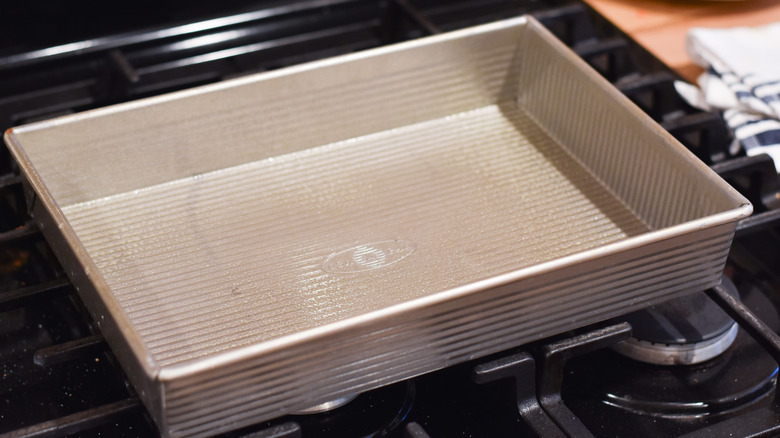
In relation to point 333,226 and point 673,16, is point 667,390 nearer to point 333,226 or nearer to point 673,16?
point 333,226

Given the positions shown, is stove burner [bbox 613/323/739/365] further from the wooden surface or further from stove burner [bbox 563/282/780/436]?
the wooden surface

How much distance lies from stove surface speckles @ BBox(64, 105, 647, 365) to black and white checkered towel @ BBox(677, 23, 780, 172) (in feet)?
0.44

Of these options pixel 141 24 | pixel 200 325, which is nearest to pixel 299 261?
pixel 200 325

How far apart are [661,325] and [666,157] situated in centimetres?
13

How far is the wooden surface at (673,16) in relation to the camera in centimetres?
94

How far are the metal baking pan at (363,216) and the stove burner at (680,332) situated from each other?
0.04 m

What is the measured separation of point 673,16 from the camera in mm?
980

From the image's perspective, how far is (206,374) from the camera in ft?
1.57

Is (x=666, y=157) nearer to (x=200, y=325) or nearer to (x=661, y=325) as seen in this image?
(x=661, y=325)

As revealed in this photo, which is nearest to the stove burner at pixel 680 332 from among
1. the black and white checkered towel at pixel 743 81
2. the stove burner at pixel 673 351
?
the stove burner at pixel 673 351

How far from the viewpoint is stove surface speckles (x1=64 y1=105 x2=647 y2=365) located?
0.63m

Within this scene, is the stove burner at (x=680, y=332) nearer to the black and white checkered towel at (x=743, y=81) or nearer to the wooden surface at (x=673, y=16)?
the black and white checkered towel at (x=743, y=81)

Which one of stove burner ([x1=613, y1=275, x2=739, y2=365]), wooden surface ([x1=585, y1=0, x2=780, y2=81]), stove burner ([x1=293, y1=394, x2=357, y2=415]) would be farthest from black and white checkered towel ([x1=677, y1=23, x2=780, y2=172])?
stove burner ([x1=293, y1=394, x2=357, y2=415])

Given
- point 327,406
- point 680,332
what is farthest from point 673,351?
point 327,406
